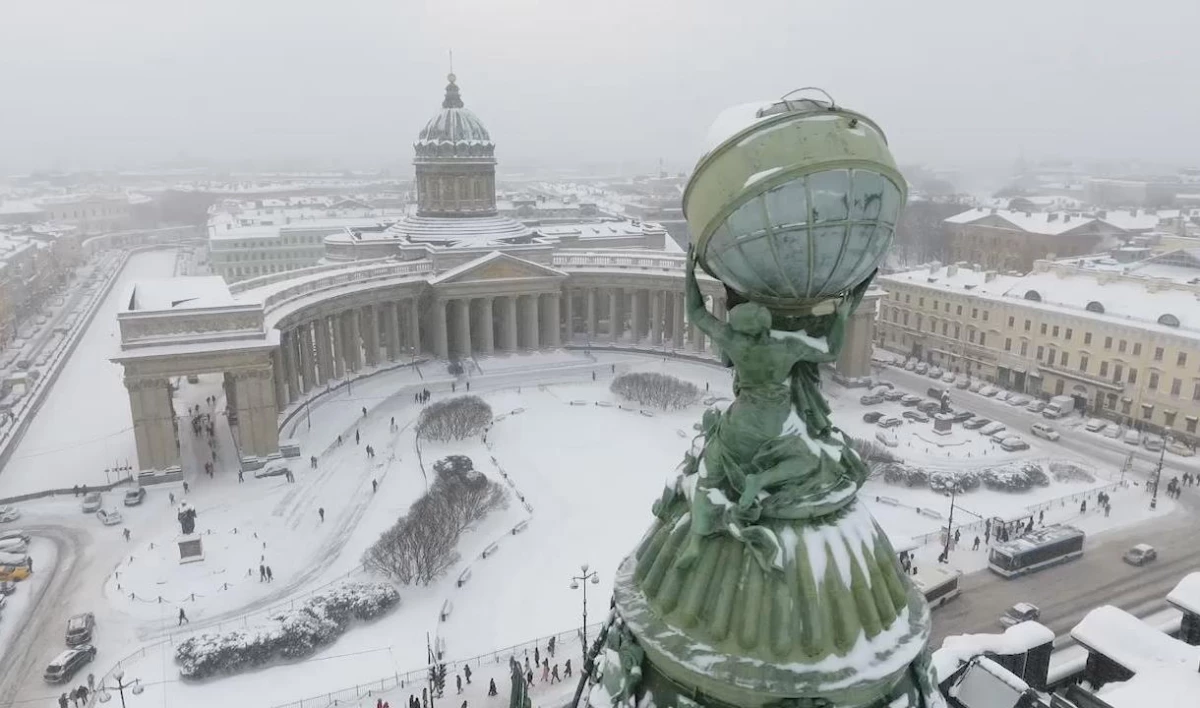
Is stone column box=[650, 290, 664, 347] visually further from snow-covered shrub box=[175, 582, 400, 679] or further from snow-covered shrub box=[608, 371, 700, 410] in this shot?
snow-covered shrub box=[175, 582, 400, 679]

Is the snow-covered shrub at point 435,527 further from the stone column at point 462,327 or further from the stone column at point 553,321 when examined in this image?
the stone column at point 553,321

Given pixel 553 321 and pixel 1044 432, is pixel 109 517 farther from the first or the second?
pixel 1044 432

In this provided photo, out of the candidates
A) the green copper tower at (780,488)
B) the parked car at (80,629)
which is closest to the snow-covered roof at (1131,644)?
the green copper tower at (780,488)

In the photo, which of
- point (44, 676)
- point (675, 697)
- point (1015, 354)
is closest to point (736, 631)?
point (675, 697)

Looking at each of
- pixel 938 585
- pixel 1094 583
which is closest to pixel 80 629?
pixel 938 585

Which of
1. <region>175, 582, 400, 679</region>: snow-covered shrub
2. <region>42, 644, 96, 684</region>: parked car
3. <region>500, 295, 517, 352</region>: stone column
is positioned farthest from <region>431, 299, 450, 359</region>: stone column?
<region>42, 644, 96, 684</region>: parked car

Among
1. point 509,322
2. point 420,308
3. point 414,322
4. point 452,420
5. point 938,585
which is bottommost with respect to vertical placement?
point 938,585
